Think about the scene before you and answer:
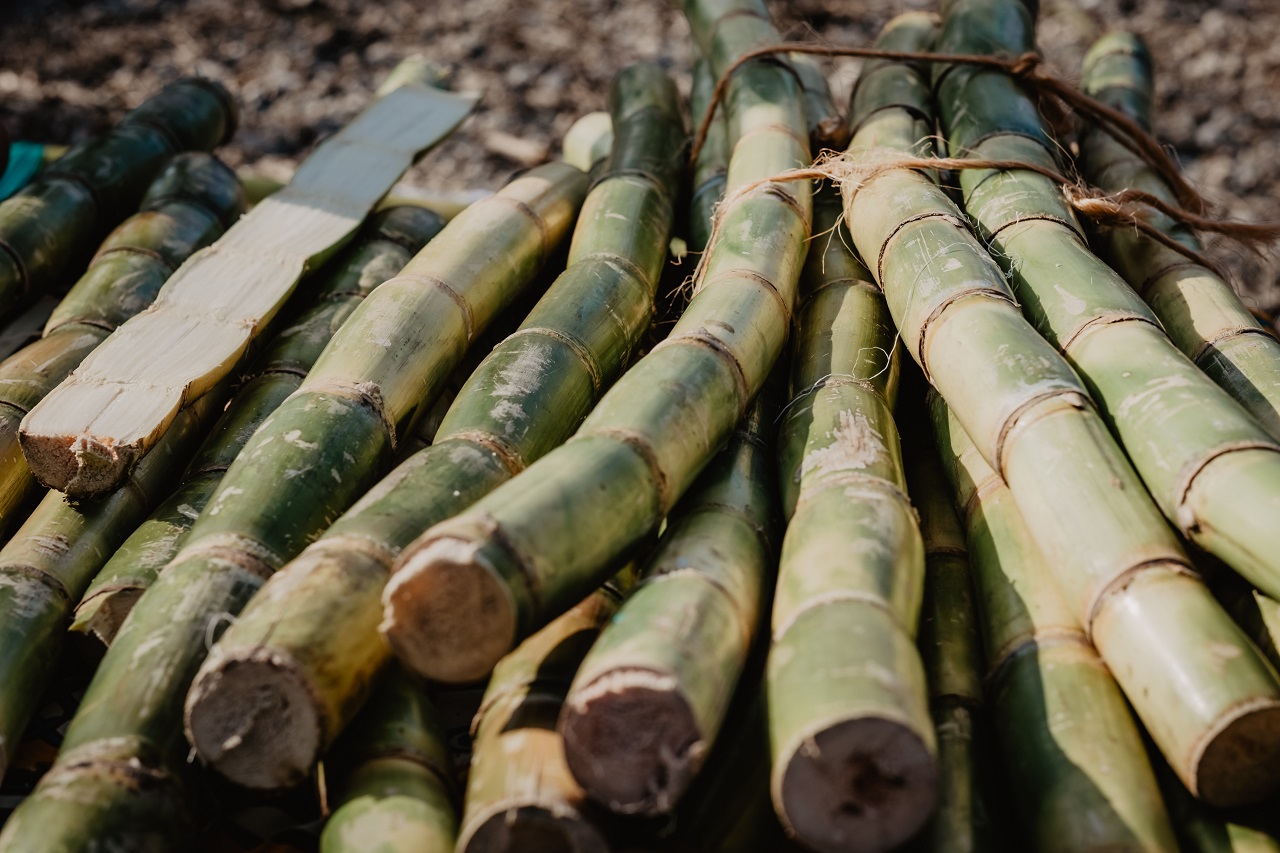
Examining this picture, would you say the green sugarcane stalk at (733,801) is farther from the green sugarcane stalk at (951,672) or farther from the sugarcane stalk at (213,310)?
the sugarcane stalk at (213,310)

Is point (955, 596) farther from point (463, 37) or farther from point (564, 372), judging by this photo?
point (463, 37)

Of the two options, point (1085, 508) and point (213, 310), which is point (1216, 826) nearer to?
point (1085, 508)

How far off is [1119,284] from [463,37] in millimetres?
4590

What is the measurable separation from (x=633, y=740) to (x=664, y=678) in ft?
0.26

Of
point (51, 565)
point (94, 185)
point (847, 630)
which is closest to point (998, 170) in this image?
point (847, 630)

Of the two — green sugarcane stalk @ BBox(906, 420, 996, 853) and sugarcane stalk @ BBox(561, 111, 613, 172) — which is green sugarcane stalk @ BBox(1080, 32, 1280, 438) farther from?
sugarcane stalk @ BBox(561, 111, 613, 172)

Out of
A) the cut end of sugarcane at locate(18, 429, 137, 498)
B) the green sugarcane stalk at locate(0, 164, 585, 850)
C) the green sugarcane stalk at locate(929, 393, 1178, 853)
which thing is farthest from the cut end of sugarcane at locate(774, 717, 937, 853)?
the cut end of sugarcane at locate(18, 429, 137, 498)

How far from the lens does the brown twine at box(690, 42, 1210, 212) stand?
2445mm

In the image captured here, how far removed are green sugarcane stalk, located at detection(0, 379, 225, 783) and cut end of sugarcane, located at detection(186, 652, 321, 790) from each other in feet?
1.16

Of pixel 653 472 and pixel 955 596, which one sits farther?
pixel 955 596

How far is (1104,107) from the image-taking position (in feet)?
7.94

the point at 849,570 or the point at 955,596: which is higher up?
the point at 849,570

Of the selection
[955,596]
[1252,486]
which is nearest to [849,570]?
[955,596]

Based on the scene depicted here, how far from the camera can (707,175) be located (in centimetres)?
252
